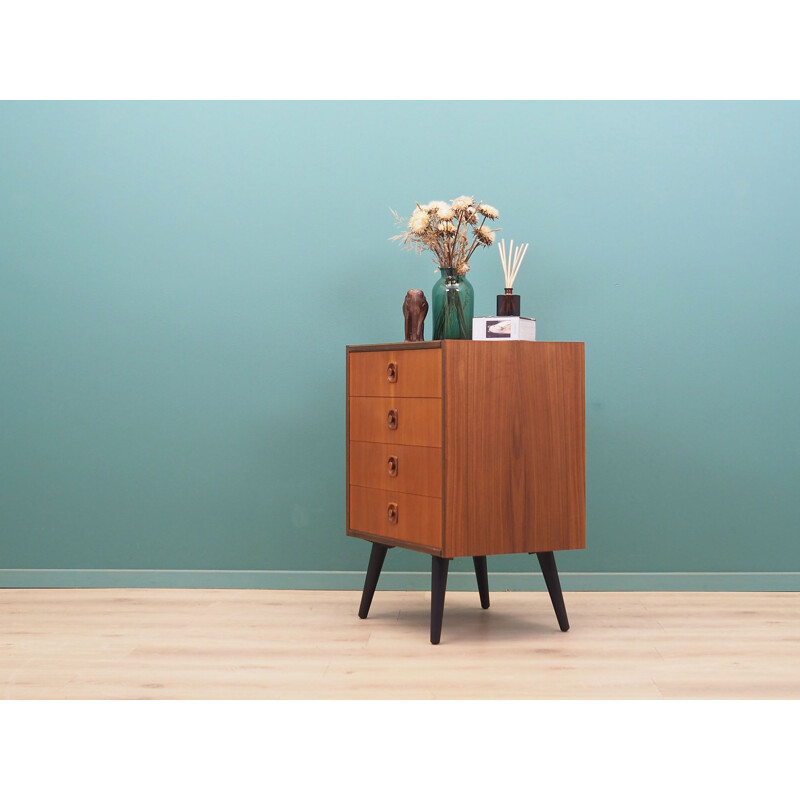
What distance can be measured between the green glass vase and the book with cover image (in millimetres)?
35

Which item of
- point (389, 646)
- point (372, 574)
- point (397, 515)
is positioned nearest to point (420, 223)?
point (397, 515)

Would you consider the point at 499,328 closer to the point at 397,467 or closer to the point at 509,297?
the point at 509,297

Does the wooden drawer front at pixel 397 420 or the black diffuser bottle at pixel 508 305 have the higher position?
the black diffuser bottle at pixel 508 305

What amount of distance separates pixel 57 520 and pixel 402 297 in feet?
4.34

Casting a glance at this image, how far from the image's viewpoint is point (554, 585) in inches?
92.0

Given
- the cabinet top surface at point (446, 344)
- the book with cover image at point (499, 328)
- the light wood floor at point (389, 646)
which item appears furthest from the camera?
the book with cover image at point (499, 328)

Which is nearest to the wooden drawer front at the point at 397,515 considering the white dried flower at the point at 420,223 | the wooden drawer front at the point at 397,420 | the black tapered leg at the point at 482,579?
the wooden drawer front at the point at 397,420

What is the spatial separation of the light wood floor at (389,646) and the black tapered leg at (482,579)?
2.1 inches

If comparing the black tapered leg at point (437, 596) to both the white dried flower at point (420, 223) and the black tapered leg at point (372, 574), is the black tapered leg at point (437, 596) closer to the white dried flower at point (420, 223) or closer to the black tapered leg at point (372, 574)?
the black tapered leg at point (372, 574)

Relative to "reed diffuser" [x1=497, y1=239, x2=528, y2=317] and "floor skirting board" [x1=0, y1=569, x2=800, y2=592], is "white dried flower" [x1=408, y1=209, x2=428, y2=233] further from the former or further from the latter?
"floor skirting board" [x1=0, y1=569, x2=800, y2=592]

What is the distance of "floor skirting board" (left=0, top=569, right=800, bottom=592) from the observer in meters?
2.78

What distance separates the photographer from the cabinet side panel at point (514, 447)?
2.17 m

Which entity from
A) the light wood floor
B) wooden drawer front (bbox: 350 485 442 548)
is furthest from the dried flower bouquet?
the light wood floor

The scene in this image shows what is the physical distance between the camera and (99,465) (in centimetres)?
286
